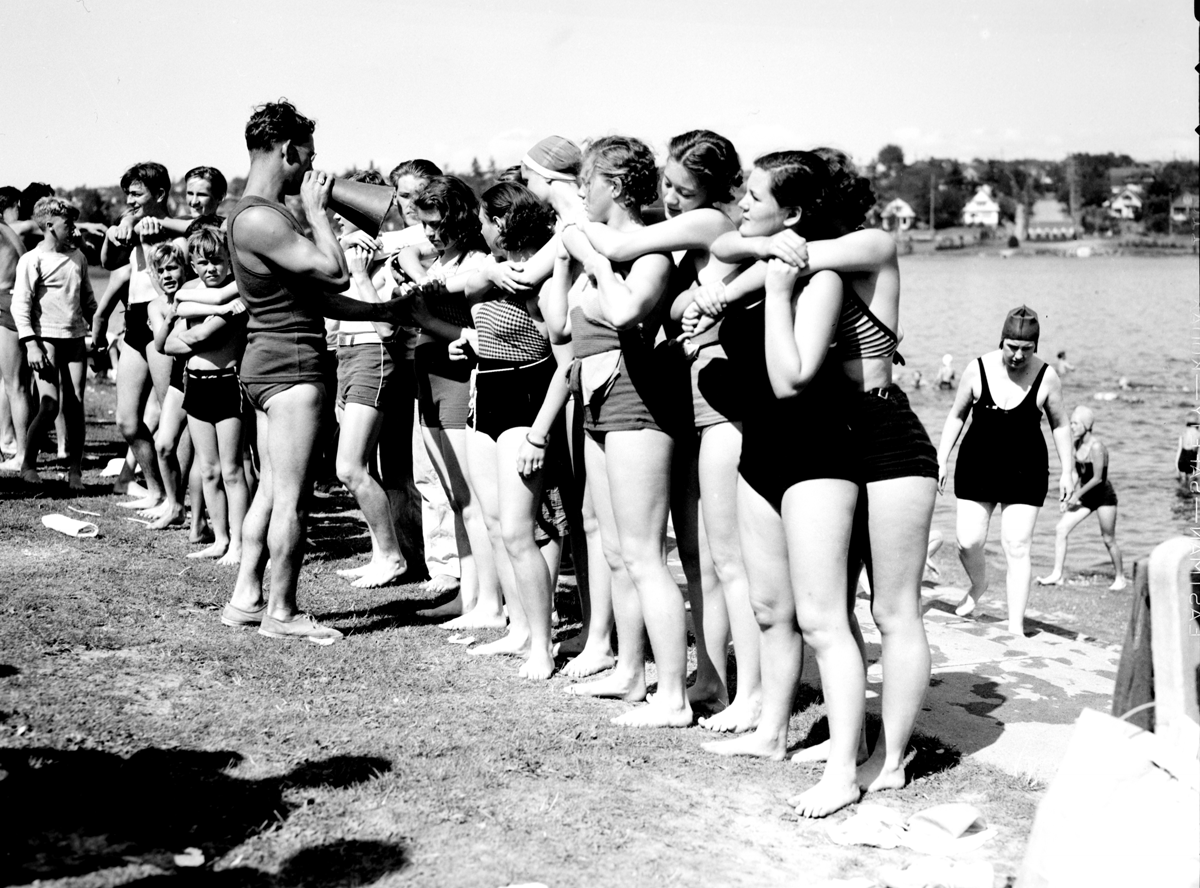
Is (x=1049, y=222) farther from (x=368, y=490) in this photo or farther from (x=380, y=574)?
(x=368, y=490)

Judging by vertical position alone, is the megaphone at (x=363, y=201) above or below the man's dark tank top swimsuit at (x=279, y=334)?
above

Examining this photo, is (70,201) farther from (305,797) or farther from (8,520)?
(305,797)

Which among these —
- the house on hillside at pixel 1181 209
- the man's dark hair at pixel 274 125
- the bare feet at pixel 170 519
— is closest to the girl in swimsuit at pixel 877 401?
the man's dark hair at pixel 274 125

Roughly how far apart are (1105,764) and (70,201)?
9415 millimetres

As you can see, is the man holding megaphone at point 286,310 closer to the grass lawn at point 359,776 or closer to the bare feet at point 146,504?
the grass lawn at point 359,776

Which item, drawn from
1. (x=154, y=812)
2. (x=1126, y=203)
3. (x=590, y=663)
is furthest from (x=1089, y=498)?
(x=1126, y=203)

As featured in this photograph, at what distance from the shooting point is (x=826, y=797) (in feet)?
13.4

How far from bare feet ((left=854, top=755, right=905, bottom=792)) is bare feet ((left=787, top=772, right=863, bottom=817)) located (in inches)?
4.3

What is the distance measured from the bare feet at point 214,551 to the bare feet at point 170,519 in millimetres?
873

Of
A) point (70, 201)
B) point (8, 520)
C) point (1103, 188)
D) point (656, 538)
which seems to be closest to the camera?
point (656, 538)

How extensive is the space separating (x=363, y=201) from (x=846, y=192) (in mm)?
3566

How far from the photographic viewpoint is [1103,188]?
120500 millimetres

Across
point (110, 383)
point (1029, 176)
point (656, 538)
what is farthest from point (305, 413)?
point (1029, 176)

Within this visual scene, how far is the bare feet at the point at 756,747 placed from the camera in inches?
180
